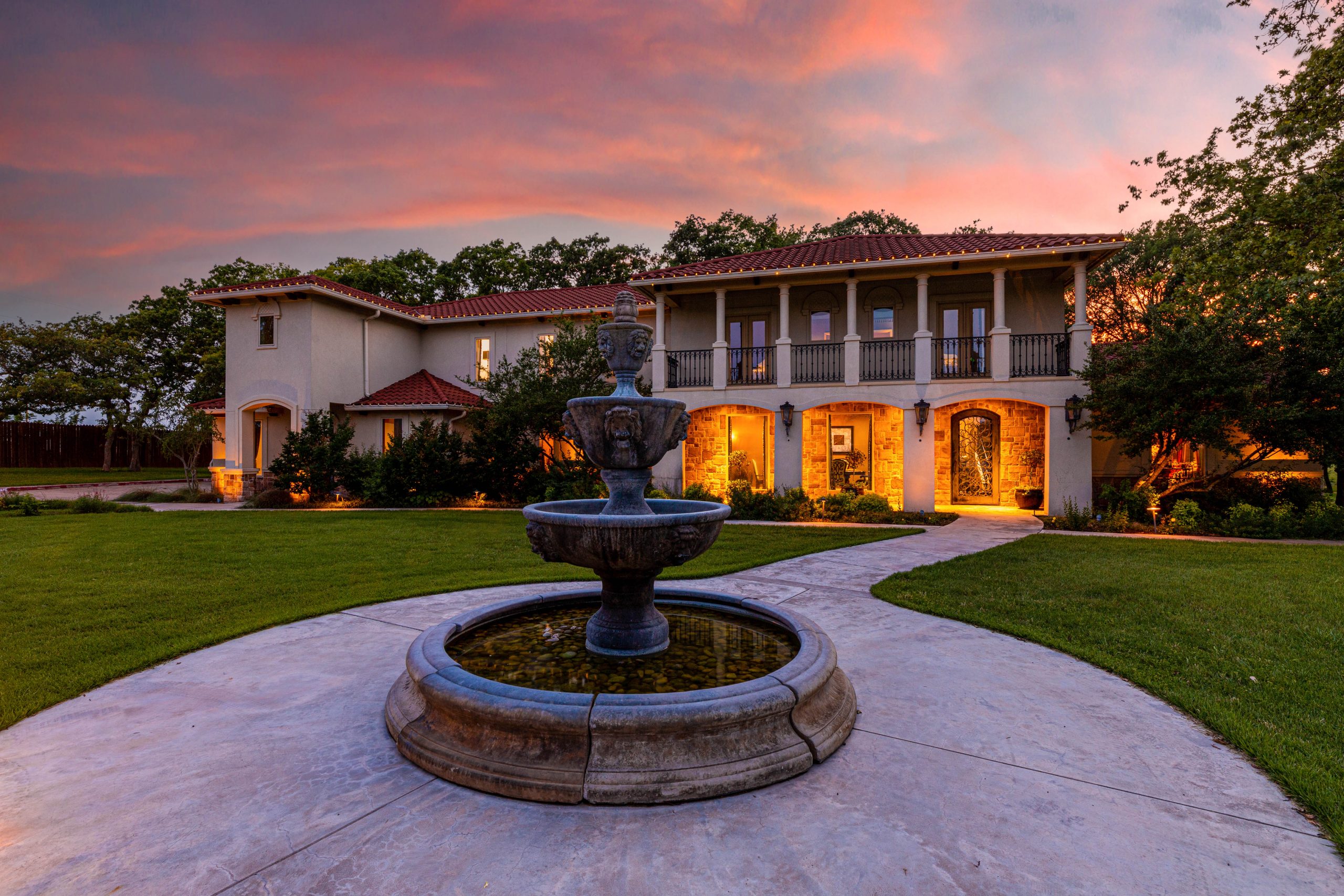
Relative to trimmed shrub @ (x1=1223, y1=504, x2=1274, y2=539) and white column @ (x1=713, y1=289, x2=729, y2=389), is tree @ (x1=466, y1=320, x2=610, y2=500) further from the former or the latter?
trimmed shrub @ (x1=1223, y1=504, x2=1274, y2=539)

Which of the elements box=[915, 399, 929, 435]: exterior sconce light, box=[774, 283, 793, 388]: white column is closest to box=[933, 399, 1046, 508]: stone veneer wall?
box=[915, 399, 929, 435]: exterior sconce light

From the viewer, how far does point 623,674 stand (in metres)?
3.73

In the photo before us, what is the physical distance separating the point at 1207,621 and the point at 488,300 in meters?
22.1

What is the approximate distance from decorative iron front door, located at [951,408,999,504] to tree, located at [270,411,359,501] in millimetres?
18402

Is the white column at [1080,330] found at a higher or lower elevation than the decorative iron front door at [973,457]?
higher

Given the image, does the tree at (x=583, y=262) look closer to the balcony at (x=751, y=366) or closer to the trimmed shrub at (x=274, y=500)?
the balcony at (x=751, y=366)

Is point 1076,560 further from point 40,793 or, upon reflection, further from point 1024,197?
point 1024,197

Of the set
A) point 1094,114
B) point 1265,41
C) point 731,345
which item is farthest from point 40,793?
point 1265,41

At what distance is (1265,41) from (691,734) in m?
19.5

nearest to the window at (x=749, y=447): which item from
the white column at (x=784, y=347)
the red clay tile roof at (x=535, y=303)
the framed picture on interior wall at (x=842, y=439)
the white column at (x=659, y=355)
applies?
the framed picture on interior wall at (x=842, y=439)

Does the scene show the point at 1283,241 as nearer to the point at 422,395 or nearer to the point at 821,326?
the point at 821,326

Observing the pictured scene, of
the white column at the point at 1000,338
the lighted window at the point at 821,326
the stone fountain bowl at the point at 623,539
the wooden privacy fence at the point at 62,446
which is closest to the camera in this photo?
the stone fountain bowl at the point at 623,539

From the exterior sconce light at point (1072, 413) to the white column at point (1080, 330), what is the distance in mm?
866

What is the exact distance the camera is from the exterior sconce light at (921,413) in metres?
14.1
